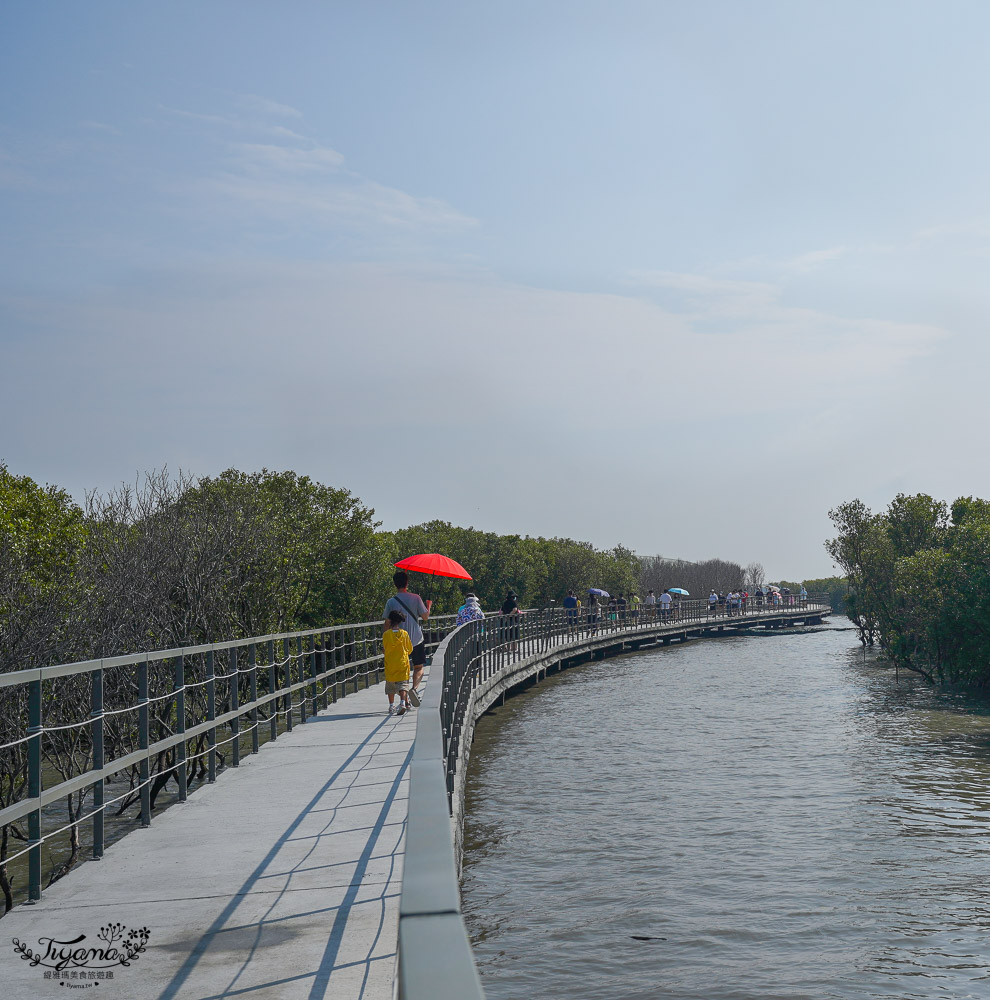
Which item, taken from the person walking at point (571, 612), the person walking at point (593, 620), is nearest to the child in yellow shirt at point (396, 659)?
the person walking at point (571, 612)

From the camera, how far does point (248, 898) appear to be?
613cm

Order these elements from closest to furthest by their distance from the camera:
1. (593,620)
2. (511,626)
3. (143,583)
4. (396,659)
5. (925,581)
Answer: (396,659)
(143,583)
(511,626)
(925,581)
(593,620)

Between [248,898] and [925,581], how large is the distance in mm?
32147

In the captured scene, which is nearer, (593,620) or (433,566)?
(433,566)

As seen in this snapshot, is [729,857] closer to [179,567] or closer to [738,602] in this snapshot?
[179,567]

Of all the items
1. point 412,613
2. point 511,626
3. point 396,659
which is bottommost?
point 396,659

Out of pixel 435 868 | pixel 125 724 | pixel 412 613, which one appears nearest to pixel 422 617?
pixel 412 613

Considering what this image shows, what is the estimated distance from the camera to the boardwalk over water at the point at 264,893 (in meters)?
4.76

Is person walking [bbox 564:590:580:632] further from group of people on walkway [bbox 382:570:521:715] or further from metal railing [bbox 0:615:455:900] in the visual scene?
group of people on walkway [bbox 382:570:521:715]

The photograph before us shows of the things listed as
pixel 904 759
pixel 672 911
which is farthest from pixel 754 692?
pixel 672 911

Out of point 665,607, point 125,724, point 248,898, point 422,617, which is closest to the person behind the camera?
point 248,898

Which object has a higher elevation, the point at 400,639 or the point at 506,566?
the point at 506,566

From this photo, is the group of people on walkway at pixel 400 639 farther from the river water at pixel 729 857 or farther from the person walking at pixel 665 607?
the person walking at pixel 665 607

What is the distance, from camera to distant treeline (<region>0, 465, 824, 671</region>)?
66.8 feet
